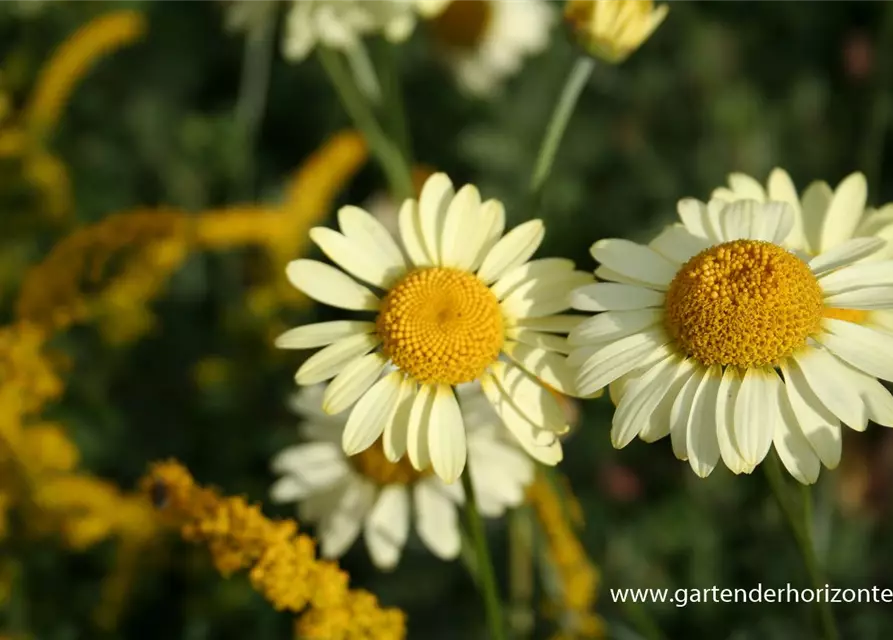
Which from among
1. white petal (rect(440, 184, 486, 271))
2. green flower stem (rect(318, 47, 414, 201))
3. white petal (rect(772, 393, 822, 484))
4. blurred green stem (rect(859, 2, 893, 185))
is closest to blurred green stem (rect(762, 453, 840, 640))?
white petal (rect(772, 393, 822, 484))

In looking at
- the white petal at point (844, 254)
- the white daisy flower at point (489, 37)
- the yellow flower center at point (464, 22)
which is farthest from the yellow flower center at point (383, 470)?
the yellow flower center at point (464, 22)

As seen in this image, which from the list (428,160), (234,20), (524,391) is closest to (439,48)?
(428,160)

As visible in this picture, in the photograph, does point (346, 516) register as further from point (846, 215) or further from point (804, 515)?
point (846, 215)

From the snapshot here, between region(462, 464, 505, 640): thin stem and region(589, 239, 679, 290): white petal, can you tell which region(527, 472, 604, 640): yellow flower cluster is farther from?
region(589, 239, 679, 290): white petal

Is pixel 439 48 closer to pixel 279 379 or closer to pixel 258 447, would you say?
pixel 279 379

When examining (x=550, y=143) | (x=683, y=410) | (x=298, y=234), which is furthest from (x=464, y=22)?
(x=683, y=410)

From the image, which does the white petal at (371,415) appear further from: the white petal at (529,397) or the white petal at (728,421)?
Answer: the white petal at (728,421)
